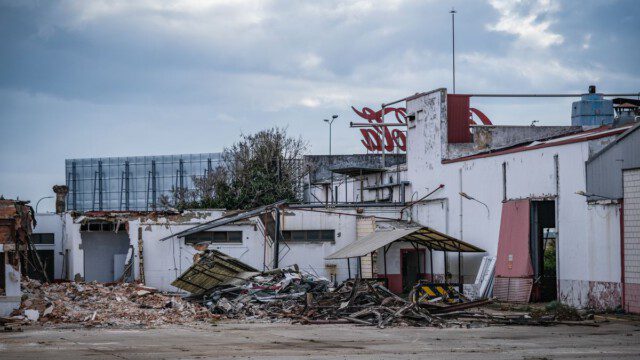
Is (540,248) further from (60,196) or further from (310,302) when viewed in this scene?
(60,196)

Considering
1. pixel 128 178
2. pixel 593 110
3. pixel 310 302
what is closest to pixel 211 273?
pixel 310 302

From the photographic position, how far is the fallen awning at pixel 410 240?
33.1m

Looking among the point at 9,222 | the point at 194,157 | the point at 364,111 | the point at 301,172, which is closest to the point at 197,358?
the point at 9,222

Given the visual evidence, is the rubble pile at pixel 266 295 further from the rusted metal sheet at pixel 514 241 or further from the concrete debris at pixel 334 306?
the rusted metal sheet at pixel 514 241

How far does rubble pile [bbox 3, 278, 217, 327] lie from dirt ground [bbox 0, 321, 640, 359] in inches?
101

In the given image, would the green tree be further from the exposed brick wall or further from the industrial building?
the exposed brick wall

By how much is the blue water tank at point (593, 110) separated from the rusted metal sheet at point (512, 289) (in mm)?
15688

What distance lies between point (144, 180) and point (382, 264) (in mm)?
40122

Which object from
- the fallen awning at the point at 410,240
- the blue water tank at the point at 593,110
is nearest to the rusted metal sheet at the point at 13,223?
the fallen awning at the point at 410,240

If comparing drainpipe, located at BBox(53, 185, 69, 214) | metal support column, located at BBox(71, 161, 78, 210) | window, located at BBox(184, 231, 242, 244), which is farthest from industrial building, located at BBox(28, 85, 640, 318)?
metal support column, located at BBox(71, 161, 78, 210)

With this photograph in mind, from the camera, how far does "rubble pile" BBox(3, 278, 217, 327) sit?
27844 mm

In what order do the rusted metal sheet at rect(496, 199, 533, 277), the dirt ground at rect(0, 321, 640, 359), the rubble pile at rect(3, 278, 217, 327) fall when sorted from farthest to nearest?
the rusted metal sheet at rect(496, 199, 533, 277)
the rubble pile at rect(3, 278, 217, 327)
the dirt ground at rect(0, 321, 640, 359)

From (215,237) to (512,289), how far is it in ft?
44.6

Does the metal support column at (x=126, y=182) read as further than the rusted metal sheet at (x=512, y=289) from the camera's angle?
Answer: Yes
